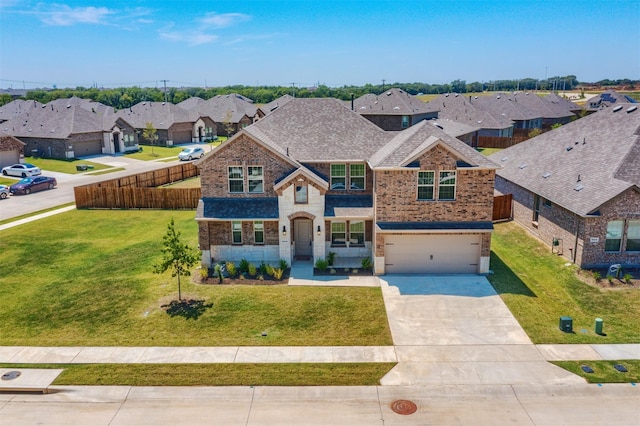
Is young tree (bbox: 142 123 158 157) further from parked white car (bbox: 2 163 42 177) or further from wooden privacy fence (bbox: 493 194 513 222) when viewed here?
wooden privacy fence (bbox: 493 194 513 222)

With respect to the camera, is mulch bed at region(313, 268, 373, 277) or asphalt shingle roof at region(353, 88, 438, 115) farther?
asphalt shingle roof at region(353, 88, 438, 115)

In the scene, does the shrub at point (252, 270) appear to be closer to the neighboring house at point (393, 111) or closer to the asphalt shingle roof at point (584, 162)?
the asphalt shingle roof at point (584, 162)

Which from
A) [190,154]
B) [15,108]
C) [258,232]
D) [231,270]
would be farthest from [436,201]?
[15,108]

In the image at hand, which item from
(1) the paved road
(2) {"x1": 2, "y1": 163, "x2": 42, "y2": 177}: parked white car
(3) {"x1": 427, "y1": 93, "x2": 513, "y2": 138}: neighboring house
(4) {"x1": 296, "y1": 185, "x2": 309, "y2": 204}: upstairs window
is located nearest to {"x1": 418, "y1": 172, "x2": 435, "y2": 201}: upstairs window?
(4) {"x1": 296, "y1": 185, "x2": 309, "y2": 204}: upstairs window

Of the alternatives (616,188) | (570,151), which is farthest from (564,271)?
(570,151)

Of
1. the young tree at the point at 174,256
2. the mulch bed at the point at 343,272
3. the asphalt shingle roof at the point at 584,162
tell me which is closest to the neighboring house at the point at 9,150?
the young tree at the point at 174,256

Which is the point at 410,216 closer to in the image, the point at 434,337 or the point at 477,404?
the point at 434,337
